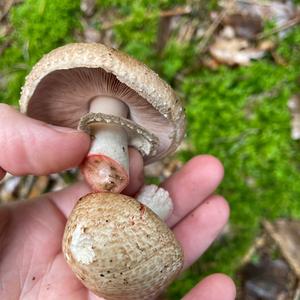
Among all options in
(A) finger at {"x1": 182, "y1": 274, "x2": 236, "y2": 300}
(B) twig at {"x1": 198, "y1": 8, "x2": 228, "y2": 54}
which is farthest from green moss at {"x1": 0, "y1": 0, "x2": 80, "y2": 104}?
(A) finger at {"x1": 182, "y1": 274, "x2": 236, "y2": 300}

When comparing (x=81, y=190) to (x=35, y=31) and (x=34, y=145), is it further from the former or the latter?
(x=35, y=31)

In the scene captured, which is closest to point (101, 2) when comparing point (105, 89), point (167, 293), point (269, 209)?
point (105, 89)

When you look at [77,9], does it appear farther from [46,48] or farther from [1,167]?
[1,167]

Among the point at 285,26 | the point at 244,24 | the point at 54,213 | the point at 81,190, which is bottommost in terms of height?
the point at 54,213

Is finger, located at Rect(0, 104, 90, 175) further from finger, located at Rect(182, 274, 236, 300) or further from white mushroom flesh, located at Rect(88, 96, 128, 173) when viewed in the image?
finger, located at Rect(182, 274, 236, 300)

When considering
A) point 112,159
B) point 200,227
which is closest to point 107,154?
point 112,159
